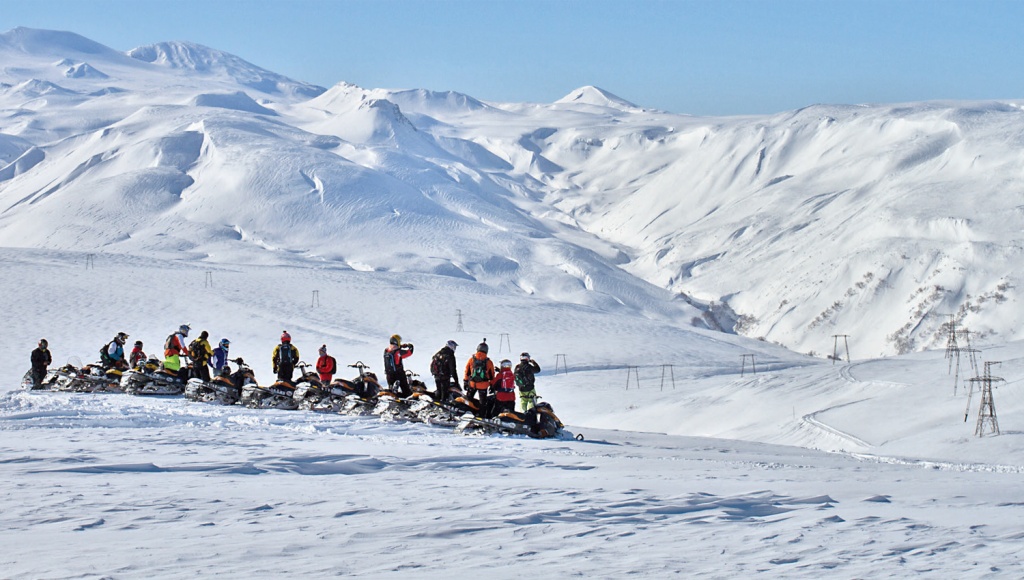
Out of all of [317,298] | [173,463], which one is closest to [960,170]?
[317,298]

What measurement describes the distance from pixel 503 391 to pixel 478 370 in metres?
0.55

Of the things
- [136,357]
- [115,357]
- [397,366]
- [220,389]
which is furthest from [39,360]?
[397,366]

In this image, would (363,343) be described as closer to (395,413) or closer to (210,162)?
(395,413)

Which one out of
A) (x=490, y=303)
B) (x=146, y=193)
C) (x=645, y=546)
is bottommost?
(x=645, y=546)

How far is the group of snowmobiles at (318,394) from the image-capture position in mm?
17562

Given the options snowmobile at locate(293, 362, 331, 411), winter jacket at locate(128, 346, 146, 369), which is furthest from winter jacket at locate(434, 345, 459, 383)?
winter jacket at locate(128, 346, 146, 369)

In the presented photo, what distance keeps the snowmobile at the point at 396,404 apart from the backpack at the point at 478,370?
108 cm

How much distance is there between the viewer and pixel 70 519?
8336 mm

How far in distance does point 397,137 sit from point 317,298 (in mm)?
122110

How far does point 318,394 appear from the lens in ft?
67.4

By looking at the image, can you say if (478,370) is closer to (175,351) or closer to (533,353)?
(175,351)

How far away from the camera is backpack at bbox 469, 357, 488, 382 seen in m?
18.0

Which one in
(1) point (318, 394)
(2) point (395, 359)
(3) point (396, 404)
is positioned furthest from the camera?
(1) point (318, 394)

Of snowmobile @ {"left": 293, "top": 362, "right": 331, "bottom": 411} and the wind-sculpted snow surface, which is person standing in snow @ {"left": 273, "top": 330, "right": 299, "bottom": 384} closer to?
snowmobile @ {"left": 293, "top": 362, "right": 331, "bottom": 411}
